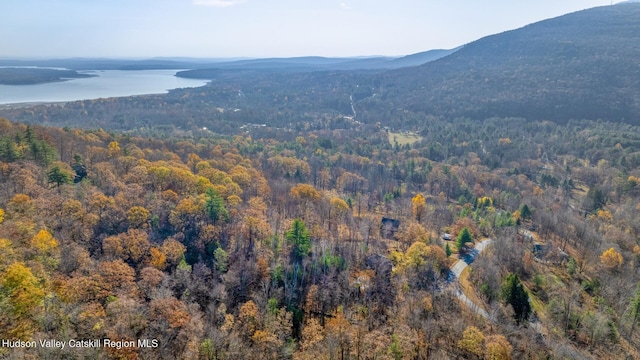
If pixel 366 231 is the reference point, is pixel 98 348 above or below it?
above

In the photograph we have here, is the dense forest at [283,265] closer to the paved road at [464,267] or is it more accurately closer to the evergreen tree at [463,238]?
the evergreen tree at [463,238]

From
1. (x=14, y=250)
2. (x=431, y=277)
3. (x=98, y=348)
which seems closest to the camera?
(x=98, y=348)

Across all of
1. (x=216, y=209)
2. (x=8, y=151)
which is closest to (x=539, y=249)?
(x=216, y=209)

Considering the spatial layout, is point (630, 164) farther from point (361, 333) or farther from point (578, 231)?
point (361, 333)

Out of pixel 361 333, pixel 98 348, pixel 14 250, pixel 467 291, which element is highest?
pixel 14 250

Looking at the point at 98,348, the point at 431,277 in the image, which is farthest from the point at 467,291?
the point at 98,348
